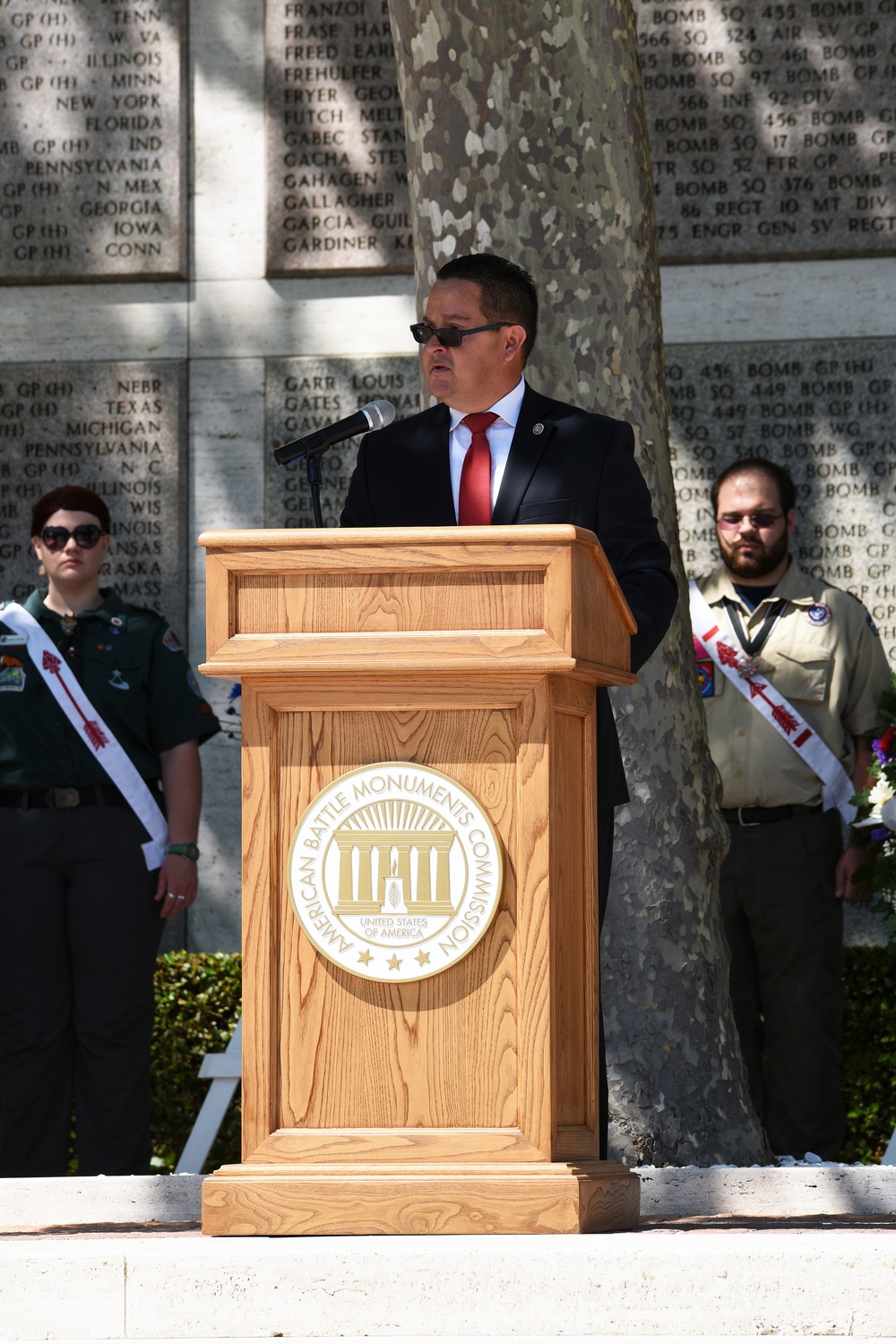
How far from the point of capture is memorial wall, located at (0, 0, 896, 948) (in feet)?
23.3

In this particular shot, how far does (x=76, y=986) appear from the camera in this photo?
217 inches

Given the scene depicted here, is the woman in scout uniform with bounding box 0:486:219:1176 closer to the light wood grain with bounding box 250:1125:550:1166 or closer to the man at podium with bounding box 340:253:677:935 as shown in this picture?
the man at podium with bounding box 340:253:677:935

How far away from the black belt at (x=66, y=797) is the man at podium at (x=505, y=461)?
7.39 ft

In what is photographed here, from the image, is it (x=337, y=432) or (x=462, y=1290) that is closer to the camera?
(x=462, y=1290)

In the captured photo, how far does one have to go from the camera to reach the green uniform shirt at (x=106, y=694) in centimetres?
565

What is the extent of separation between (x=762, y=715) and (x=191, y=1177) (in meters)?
2.58

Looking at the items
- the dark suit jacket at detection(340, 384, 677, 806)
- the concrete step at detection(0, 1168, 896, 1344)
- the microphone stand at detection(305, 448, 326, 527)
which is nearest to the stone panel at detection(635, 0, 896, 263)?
the dark suit jacket at detection(340, 384, 677, 806)

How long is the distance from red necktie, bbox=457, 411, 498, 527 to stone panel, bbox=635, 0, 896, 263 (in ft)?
12.7

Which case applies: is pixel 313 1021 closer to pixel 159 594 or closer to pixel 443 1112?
pixel 443 1112

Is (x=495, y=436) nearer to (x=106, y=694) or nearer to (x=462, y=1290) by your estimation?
(x=462, y=1290)

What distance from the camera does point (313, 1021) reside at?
296cm

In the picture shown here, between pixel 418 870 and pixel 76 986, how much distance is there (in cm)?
289

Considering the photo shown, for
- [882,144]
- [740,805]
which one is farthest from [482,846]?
[882,144]

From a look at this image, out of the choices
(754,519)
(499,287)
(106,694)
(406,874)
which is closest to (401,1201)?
(406,874)
